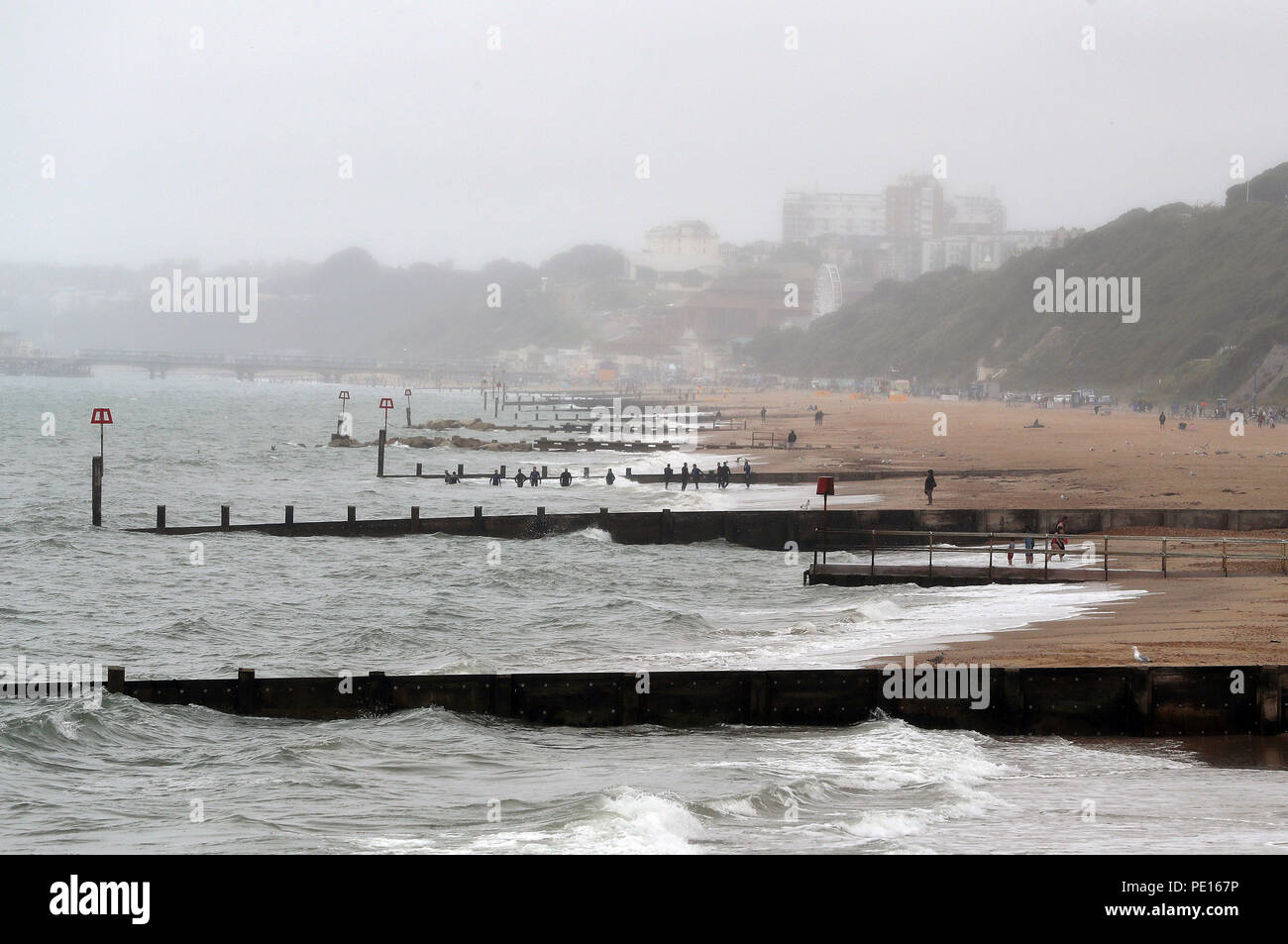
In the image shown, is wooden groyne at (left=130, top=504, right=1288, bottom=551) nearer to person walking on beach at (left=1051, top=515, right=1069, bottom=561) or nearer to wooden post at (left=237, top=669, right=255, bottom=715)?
person walking on beach at (left=1051, top=515, right=1069, bottom=561)

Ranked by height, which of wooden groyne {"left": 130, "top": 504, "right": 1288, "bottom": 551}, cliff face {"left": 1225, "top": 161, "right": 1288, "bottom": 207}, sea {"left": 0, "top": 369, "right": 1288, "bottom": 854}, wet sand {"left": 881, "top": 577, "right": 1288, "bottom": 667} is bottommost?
sea {"left": 0, "top": 369, "right": 1288, "bottom": 854}

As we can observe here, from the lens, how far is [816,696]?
1744cm

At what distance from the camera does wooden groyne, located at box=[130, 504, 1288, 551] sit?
34625mm

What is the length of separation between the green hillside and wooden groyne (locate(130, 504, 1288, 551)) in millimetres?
66114

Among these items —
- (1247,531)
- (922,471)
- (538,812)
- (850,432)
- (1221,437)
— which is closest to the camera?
(538,812)

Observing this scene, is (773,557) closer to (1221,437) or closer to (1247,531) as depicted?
(1247,531)

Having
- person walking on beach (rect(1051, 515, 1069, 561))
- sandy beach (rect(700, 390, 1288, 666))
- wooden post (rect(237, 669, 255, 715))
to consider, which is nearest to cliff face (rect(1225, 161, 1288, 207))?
sandy beach (rect(700, 390, 1288, 666))

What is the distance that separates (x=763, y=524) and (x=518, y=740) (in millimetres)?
22428

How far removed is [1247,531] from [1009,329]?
470 feet

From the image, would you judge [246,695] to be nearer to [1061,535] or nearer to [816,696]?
[816,696]

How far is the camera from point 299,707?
1816 cm

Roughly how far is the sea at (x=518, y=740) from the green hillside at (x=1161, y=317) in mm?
76731

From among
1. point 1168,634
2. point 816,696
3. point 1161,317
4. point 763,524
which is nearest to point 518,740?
point 816,696
